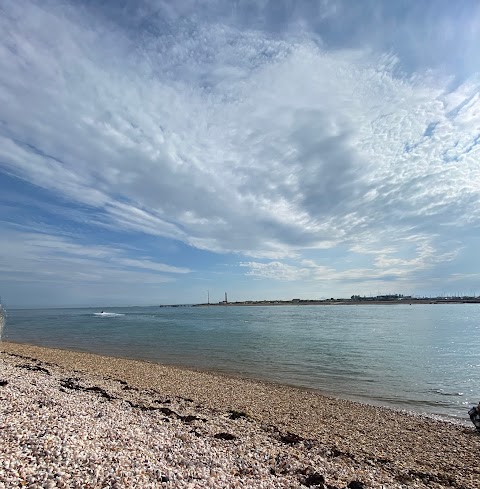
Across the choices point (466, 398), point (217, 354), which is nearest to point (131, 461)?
point (466, 398)

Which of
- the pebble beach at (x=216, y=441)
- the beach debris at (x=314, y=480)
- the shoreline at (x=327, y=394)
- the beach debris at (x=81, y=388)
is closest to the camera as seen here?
the pebble beach at (x=216, y=441)

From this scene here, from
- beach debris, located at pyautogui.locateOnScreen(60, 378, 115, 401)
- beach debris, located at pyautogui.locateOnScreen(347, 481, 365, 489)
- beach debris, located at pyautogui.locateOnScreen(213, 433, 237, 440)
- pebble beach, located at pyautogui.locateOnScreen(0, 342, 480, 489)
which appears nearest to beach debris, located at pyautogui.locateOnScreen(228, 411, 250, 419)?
pebble beach, located at pyautogui.locateOnScreen(0, 342, 480, 489)

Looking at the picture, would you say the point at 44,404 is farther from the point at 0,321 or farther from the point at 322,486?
the point at 0,321

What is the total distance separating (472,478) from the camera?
301 inches

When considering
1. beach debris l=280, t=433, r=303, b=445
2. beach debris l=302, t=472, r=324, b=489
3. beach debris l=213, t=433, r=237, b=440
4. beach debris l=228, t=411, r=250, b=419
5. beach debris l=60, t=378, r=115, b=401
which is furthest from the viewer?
beach debris l=60, t=378, r=115, b=401

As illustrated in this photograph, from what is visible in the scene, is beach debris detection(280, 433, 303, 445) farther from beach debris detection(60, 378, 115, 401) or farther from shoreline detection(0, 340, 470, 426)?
beach debris detection(60, 378, 115, 401)

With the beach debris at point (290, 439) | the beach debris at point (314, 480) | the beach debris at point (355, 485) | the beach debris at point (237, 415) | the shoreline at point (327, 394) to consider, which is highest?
the beach debris at point (314, 480)

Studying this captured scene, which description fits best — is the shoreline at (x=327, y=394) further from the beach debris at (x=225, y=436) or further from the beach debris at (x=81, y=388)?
the beach debris at (x=225, y=436)

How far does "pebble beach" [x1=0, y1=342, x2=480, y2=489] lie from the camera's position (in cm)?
528

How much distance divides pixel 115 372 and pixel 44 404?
35.8ft

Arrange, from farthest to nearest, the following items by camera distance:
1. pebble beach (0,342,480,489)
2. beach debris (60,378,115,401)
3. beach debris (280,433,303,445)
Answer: beach debris (60,378,115,401)
beach debris (280,433,303,445)
pebble beach (0,342,480,489)

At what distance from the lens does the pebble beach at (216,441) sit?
5.28 meters

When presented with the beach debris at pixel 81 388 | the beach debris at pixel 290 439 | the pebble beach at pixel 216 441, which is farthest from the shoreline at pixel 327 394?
the beach debris at pixel 81 388

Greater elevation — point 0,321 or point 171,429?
point 0,321
